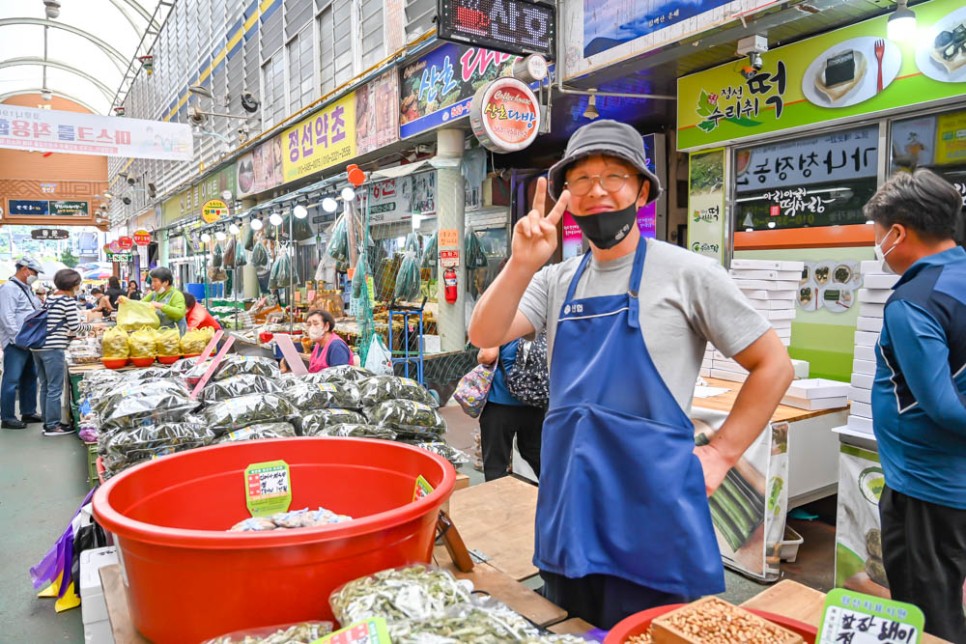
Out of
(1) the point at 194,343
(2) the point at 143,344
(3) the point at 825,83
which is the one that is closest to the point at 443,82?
(1) the point at 194,343

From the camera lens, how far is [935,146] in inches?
167

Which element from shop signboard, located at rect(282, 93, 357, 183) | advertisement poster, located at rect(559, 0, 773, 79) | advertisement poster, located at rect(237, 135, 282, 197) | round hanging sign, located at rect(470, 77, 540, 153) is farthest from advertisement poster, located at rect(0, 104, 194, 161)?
advertisement poster, located at rect(559, 0, 773, 79)

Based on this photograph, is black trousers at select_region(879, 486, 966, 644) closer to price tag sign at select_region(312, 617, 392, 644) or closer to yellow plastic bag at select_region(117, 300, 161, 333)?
price tag sign at select_region(312, 617, 392, 644)

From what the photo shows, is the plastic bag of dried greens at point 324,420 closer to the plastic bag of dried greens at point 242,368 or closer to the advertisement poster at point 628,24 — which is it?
the plastic bag of dried greens at point 242,368

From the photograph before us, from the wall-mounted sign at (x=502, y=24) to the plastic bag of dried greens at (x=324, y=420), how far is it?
11.6ft

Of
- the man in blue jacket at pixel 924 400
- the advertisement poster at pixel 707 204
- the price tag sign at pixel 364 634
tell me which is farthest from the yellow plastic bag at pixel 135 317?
the man in blue jacket at pixel 924 400

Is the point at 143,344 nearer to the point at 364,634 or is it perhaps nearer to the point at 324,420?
the point at 324,420

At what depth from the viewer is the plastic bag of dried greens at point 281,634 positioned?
3.25 ft

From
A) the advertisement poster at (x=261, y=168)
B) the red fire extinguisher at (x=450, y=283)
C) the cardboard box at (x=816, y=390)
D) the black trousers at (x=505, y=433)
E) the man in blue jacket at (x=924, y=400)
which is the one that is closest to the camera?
the man in blue jacket at (x=924, y=400)

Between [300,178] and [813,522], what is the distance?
10.2 m

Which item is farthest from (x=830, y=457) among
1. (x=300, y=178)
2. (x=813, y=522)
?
(x=300, y=178)

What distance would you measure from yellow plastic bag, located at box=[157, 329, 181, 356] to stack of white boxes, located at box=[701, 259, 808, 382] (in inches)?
167

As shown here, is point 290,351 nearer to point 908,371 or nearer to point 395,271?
point 908,371

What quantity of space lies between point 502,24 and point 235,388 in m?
4.03
